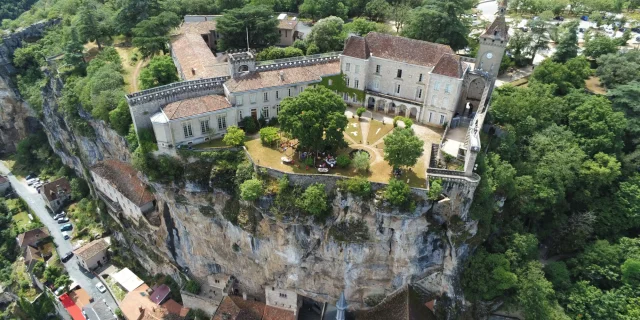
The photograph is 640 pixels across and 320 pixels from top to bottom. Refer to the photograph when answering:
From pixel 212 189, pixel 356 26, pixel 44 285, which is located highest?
pixel 356 26

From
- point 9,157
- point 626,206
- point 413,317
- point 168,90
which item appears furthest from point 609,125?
point 9,157

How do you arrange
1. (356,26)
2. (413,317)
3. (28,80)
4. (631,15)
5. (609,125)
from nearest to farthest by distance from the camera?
(413,317), (609,125), (356,26), (28,80), (631,15)

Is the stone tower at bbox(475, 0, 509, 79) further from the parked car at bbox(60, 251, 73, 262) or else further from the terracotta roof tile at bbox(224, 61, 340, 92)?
the parked car at bbox(60, 251, 73, 262)

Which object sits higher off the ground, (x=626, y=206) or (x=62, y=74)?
(x=62, y=74)

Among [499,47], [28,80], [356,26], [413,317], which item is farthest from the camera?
[28,80]

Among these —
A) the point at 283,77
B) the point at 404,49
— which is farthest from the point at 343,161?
the point at 404,49

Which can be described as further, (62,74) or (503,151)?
(62,74)

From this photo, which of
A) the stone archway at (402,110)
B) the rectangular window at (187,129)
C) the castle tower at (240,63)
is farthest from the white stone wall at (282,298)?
the castle tower at (240,63)

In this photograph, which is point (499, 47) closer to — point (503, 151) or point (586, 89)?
point (503, 151)

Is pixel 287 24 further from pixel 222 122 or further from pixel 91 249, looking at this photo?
pixel 91 249
